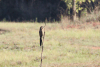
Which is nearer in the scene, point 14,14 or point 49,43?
point 49,43

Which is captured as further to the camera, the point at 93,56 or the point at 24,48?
the point at 24,48

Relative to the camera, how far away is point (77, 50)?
8969 millimetres

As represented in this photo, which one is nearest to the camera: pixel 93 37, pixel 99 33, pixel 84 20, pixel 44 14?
pixel 93 37

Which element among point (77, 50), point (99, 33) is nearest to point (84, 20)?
point (99, 33)

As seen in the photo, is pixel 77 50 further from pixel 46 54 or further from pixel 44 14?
pixel 44 14

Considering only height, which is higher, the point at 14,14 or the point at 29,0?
the point at 29,0

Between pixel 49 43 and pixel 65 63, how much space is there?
3.67 meters

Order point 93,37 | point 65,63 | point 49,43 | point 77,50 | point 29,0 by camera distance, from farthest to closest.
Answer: point 29,0
point 93,37
point 49,43
point 77,50
point 65,63

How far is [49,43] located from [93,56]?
10.2 feet

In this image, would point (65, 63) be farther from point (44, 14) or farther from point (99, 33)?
point (44, 14)

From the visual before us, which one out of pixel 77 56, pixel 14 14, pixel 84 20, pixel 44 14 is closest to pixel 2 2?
pixel 14 14

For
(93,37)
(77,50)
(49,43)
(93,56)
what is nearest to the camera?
(93,56)

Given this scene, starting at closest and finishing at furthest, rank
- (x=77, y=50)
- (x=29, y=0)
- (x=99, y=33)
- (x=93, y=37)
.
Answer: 1. (x=77, y=50)
2. (x=93, y=37)
3. (x=99, y=33)
4. (x=29, y=0)

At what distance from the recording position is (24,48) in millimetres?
9453
